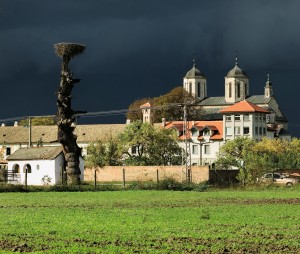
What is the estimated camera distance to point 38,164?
92.6m

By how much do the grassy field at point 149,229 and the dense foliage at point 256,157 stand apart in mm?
35412

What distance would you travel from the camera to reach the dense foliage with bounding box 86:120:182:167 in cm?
11469

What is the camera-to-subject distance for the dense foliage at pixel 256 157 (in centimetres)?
7338

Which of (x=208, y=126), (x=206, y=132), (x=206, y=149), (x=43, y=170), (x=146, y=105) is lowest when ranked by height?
(x=43, y=170)

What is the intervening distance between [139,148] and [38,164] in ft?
102

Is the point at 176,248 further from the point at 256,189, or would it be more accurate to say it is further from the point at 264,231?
the point at 256,189

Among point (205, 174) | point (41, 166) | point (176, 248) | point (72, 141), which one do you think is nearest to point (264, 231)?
point (176, 248)

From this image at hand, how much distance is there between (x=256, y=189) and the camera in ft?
208

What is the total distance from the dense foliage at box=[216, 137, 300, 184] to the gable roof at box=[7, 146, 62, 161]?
18936 millimetres

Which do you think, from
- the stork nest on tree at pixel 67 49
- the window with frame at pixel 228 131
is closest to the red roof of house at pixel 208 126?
the window with frame at pixel 228 131

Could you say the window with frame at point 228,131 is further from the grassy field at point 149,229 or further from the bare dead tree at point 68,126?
the grassy field at point 149,229

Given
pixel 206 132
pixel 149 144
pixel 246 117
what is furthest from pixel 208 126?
pixel 149 144

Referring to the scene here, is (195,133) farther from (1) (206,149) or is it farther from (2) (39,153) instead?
(2) (39,153)

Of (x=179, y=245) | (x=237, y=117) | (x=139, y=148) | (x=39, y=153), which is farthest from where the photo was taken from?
A: (x=237, y=117)
